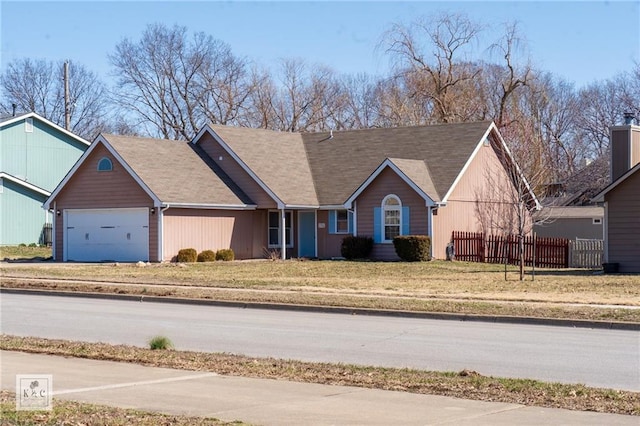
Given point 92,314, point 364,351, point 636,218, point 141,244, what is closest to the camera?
point 364,351

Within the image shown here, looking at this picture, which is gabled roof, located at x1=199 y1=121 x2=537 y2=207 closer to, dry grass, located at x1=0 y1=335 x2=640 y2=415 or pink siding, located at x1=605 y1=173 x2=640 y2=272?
pink siding, located at x1=605 y1=173 x2=640 y2=272

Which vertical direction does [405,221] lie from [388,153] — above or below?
below

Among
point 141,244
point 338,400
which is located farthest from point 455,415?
point 141,244

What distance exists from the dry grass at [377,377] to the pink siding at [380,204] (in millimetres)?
28758

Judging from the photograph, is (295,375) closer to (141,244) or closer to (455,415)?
(455,415)

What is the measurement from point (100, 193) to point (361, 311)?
2425cm

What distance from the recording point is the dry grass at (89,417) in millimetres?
9289

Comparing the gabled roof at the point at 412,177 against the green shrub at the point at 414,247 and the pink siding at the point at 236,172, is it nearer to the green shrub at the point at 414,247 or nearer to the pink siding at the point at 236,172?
the green shrub at the point at 414,247

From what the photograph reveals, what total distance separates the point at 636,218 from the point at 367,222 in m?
12.7

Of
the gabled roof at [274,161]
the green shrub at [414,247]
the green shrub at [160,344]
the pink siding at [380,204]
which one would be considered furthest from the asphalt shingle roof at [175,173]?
the green shrub at [160,344]

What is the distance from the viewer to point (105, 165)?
144 feet

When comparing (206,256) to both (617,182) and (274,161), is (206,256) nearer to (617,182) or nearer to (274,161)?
(274,161)

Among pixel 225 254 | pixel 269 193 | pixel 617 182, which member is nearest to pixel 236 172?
pixel 269 193

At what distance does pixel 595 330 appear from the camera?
62.6 ft
